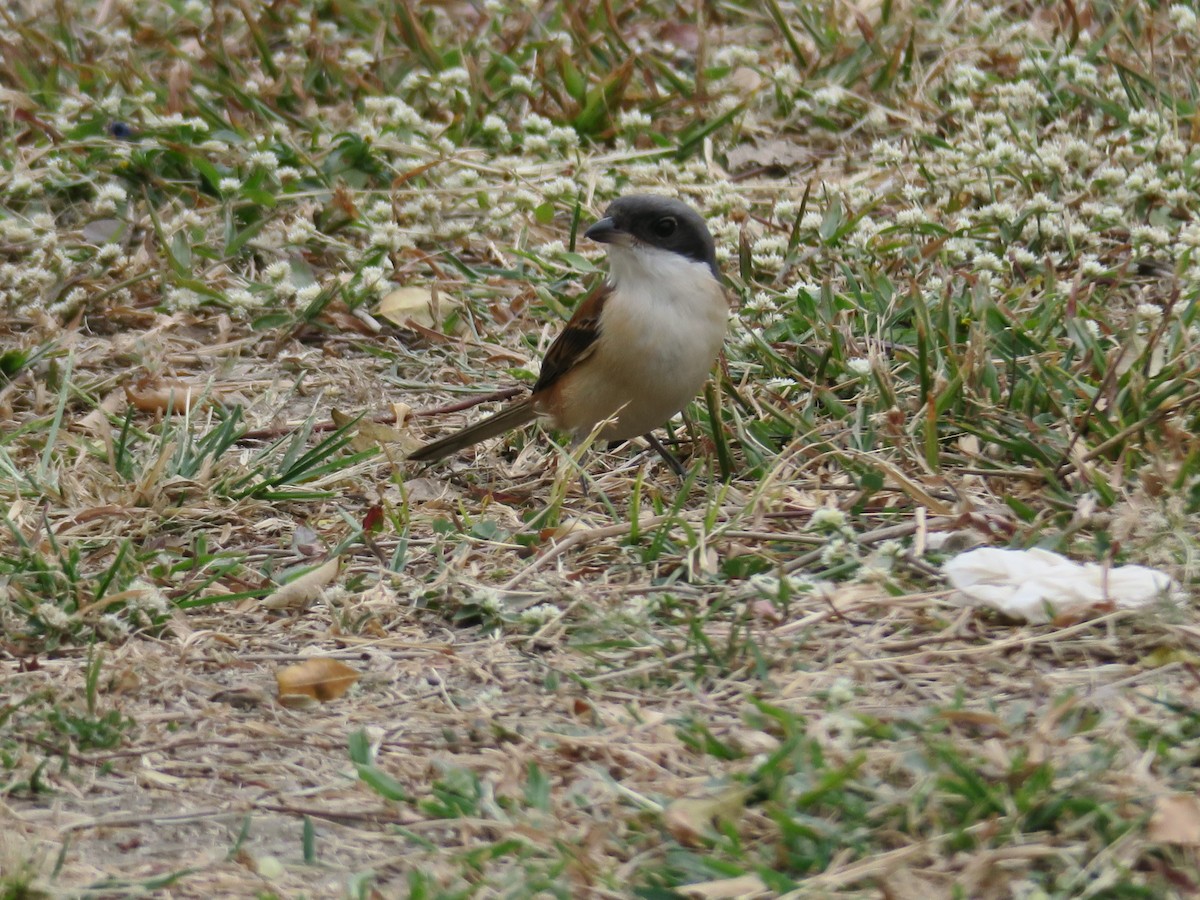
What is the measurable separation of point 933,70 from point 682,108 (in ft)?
4.22

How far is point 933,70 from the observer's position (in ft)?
25.1

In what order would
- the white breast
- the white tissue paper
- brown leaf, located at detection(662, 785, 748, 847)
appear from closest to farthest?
brown leaf, located at detection(662, 785, 748, 847) < the white tissue paper < the white breast

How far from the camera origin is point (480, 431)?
5641 millimetres

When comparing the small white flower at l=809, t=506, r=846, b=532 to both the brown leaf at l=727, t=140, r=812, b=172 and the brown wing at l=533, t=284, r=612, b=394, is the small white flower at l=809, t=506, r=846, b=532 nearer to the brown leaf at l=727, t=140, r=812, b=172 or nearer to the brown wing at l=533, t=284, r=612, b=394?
the brown wing at l=533, t=284, r=612, b=394

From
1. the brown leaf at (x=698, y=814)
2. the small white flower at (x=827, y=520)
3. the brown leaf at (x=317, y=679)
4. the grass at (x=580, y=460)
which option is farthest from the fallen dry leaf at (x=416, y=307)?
the brown leaf at (x=698, y=814)

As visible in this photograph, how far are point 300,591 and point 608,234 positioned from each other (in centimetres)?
183

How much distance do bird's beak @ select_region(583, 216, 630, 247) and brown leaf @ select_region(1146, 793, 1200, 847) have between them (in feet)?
9.91

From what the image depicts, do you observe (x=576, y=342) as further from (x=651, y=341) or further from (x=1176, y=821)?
(x=1176, y=821)

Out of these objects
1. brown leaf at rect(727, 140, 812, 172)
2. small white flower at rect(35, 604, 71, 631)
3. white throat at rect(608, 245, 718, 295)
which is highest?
white throat at rect(608, 245, 718, 295)

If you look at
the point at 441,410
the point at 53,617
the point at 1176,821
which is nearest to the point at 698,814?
the point at 1176,821

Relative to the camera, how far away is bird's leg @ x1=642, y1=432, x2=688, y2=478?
5.40m

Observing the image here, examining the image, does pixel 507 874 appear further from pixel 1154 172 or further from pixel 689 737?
pixel 1154 172

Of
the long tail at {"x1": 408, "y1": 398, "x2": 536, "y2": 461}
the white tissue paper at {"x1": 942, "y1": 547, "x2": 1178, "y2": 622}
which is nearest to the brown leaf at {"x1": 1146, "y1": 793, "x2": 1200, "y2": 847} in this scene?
the white tissue paper at {"x1": 942, "y1": 547, "x2": 1178, "y2": 622}

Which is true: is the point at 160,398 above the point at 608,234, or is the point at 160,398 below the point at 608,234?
below
